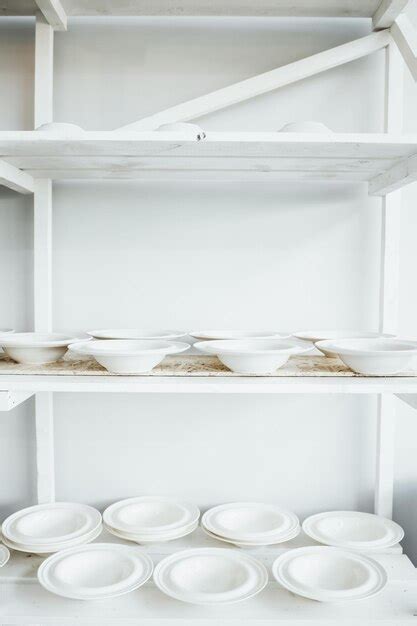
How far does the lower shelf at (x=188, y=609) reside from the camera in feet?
3.17

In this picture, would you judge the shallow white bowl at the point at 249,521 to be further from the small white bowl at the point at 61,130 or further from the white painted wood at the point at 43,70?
the white painted wood at the point at 43,70

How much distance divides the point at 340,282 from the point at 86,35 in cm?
88

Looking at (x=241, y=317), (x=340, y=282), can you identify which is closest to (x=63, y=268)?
(x=241, y=317)

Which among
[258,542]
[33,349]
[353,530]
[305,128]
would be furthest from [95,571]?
[305,128]

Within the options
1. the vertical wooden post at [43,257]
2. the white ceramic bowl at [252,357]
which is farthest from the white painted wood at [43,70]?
the white ceramic bowl at [252,357]

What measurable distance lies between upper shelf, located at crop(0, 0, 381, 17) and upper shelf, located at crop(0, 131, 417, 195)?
0.38m

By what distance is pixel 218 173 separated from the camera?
4.06 ft

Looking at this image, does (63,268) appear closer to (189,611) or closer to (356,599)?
(189,611)

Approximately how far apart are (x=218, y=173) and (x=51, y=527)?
0.91 m

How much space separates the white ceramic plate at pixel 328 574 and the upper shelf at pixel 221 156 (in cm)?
78

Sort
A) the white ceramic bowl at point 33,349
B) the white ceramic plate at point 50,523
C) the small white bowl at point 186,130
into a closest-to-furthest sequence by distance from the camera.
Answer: the small white bowl at point 186,130
the white ceramic bowl at point 33,349
the white ceramic plate at point 50,523

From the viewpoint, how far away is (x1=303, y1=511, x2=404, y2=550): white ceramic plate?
1.16 meters

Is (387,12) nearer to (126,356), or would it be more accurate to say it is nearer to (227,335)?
(227,335)

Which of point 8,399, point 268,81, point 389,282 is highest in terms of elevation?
point 268,81
